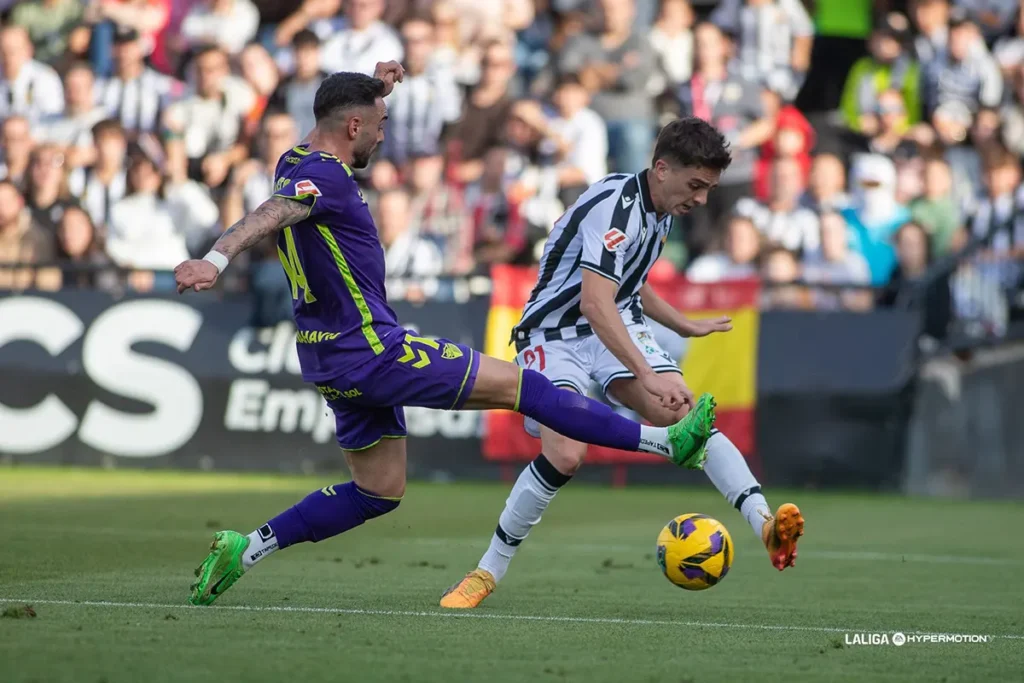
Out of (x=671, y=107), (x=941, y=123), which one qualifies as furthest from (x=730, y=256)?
(x=941, y=123)

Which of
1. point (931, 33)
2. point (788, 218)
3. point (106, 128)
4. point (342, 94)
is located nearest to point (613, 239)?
point (342, 94)

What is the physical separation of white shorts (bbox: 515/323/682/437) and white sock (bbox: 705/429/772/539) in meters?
0.45

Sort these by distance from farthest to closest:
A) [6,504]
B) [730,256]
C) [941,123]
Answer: [941,123] → [730,256] → [6,504]

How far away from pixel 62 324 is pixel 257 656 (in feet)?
36.5

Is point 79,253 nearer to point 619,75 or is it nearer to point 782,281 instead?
point 619,75

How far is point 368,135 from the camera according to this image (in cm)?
657

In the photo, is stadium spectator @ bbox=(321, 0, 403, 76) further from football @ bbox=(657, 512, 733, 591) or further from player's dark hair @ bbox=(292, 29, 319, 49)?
football @ bbox=(657, 512, 733, 591)

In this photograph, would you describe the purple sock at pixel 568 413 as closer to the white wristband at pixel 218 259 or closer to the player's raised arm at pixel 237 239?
the player's raised arm at pixel 237 239

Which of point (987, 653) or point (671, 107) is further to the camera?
point (671, 107)

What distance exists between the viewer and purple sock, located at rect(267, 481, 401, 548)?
6.83 metres

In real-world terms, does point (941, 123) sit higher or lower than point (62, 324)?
higher

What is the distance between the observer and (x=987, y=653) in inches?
229

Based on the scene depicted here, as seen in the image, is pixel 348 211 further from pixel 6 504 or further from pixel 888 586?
pixel 6 504

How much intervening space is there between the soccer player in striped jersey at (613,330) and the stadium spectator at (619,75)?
9.24 meters
